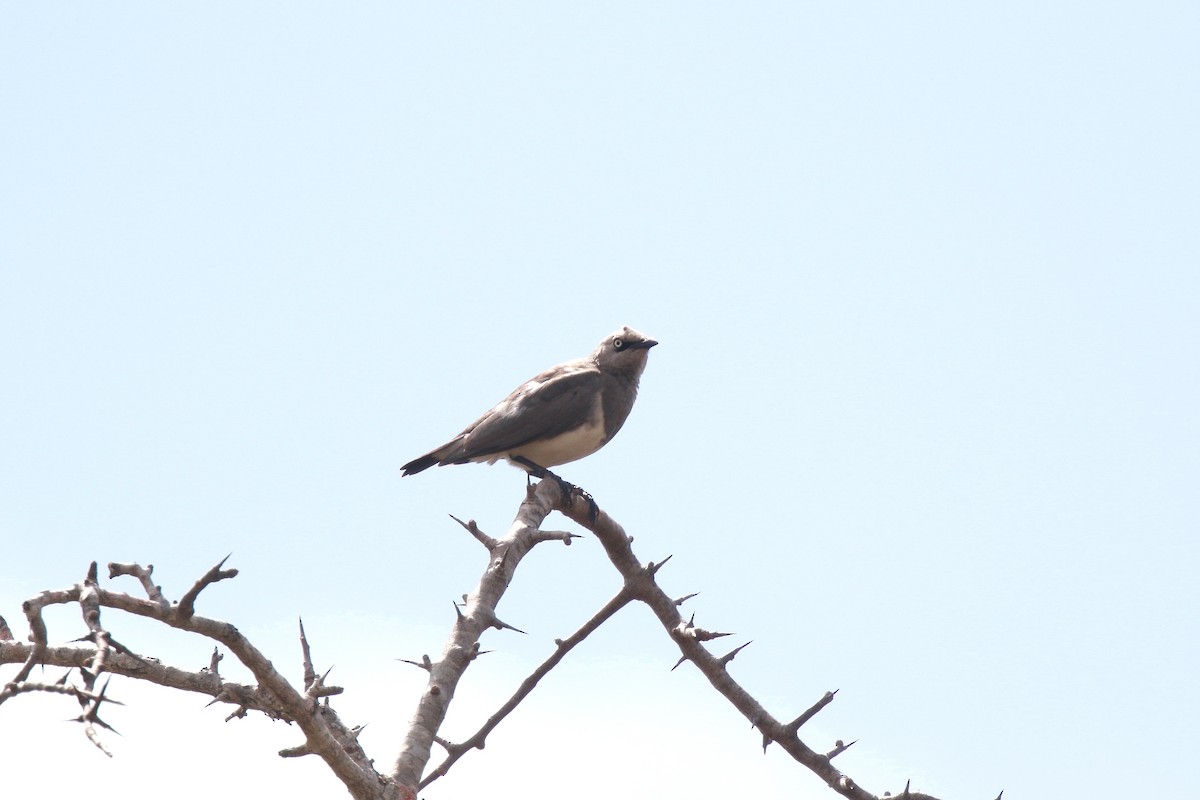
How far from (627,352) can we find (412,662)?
5.34m

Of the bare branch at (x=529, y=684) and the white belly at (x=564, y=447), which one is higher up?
the white belly at (x=564, y=447)

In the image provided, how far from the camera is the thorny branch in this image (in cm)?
366

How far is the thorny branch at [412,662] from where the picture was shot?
3.66m

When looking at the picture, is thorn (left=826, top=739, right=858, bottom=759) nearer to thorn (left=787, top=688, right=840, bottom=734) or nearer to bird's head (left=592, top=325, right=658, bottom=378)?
thorn (left=787, top=688, right=840, bottom=734)

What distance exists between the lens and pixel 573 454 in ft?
32.6

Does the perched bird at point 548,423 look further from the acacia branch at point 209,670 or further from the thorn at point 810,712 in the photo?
the acacia branch at point 209,670

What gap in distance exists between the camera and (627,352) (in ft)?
34.9

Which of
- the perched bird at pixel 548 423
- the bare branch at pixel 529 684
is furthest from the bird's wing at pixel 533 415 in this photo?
the bare branch at pixel 529 684

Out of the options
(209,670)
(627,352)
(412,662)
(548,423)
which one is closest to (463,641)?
(412,662)

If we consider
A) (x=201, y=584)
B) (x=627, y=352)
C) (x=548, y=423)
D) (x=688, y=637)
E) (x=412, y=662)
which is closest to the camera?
(x=201, y=584)

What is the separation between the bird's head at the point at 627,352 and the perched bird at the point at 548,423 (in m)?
0.12

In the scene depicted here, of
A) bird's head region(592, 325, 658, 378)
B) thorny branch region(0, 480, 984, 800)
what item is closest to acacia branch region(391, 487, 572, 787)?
thorny branch region(0, 480, 984, 800)

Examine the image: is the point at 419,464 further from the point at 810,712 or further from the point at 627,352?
the point at 810,712

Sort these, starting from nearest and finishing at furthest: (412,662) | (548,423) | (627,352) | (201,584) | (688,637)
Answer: (201,584) → (412,662) → (688,637) → (548,423) → (627,352)
